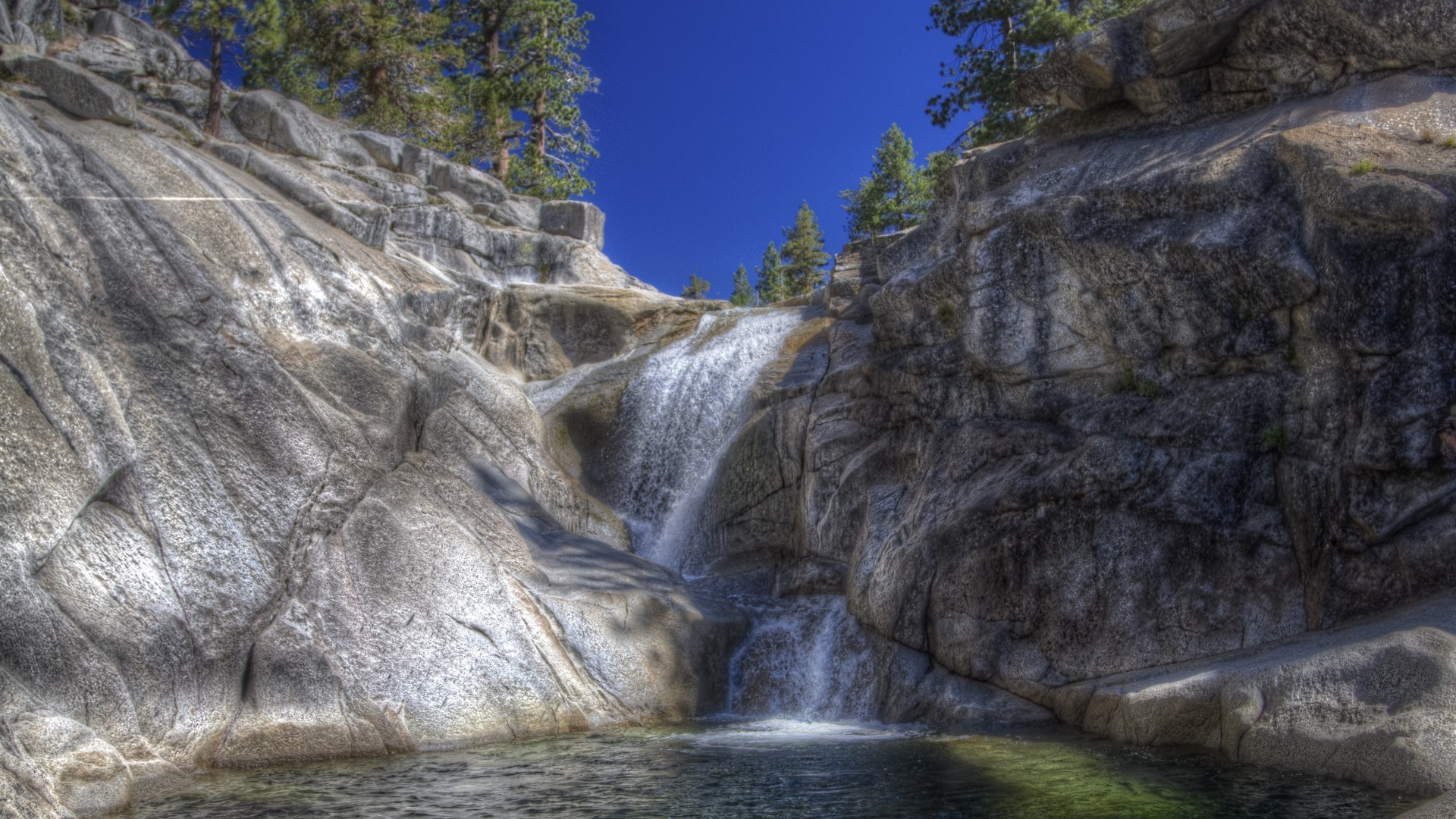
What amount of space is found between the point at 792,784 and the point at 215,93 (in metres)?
26.9

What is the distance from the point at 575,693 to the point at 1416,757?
1058 cm

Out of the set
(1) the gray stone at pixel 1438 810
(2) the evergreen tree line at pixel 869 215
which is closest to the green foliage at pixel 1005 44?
(2) the evergreen tree line at pixel 869 215

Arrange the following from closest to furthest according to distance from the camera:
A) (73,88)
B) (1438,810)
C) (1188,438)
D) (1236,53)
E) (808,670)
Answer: (1438,810) < (1188,438) < (808,670) < (73,88) < (1236,53)

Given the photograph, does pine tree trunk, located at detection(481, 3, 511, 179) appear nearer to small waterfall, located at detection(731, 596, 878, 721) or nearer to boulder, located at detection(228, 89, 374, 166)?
boulder, located at detection(228, 89, 374, 166)

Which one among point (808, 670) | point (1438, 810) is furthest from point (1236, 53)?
A: point (1438, 810)

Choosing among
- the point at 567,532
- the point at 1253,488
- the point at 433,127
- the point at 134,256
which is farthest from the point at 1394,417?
the point at 433,127

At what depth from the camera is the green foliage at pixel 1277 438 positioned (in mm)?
15281

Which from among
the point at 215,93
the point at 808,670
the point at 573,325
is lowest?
the point at 808,670

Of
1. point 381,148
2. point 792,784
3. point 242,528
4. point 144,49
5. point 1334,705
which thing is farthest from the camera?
point 144,49

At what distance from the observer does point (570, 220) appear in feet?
123

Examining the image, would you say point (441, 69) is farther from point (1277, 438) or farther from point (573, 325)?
point (1277, 438)

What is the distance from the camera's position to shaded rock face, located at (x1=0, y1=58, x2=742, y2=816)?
41.3 ft

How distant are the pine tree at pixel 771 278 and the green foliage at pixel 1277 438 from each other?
193ft

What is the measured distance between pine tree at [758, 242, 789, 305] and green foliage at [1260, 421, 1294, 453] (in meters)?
58.8
